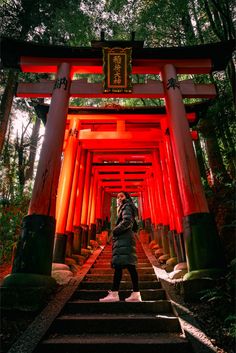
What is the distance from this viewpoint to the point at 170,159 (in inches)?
343

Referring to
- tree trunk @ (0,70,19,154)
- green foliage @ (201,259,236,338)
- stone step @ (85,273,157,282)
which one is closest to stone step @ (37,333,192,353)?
green foliage @ (201,259,236,338)

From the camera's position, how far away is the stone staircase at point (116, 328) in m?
2.98

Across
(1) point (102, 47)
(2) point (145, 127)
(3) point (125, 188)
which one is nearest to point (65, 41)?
(2) point (145, 127)

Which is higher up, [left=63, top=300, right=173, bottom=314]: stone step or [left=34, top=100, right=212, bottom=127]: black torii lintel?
[left=34, top=100, right=212, bottom=127]: black torii lintel

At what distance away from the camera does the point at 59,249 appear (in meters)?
6.68

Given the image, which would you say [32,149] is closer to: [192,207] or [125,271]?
[125,271]

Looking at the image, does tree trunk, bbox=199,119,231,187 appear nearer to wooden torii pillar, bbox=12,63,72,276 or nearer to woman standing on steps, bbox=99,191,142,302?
woman standing on steps, bbox=99,191,142,302

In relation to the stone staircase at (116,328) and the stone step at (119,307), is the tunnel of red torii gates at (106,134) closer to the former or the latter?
the stone step at (119,307)

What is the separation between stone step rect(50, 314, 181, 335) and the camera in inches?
137

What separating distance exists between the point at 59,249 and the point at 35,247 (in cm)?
232

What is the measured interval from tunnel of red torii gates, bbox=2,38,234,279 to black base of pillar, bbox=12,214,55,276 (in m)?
0.02

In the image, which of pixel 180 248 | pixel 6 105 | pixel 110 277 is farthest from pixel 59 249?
pixel 6 105

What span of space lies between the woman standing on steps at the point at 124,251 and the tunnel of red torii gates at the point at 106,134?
3.31 ft

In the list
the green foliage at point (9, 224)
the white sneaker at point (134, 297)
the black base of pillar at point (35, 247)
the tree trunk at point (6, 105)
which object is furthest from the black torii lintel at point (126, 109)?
the white sneaker at point (134, 297)
